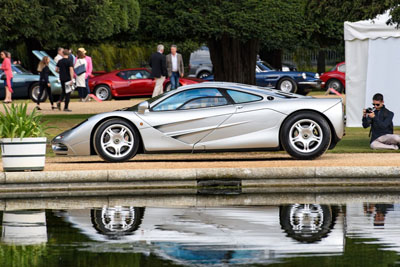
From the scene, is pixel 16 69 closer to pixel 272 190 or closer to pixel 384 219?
pixel 272 190

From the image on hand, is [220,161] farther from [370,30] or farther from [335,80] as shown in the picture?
[335,80]

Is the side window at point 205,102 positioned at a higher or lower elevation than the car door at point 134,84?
higher

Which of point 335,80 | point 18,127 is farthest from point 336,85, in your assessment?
point 18,127

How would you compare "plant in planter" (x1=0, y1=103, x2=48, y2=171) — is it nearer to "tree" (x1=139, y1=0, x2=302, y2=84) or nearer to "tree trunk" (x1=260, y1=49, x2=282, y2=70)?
"tree" (x1=139, y1=0, x2=302, y2=84)


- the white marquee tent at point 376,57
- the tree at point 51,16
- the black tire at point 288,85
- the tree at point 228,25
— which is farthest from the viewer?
the black tire at point 288,85

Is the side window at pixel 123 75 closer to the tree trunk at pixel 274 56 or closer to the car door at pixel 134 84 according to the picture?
the car door at pixel 134 84

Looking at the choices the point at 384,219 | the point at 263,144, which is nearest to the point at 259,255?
the point at 384,219

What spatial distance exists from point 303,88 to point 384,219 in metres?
28.9

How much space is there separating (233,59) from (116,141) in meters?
16.5

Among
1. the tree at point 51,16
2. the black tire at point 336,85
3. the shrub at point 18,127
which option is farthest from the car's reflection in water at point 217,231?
the black tire at point 336,85

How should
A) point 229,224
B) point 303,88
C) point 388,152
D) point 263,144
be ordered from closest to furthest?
point 229,224 → point 263,144 → point 388,152 → point 303,88

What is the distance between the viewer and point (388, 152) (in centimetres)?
1537

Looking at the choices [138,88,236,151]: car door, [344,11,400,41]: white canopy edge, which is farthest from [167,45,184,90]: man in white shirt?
[138,88,236,151]: car door

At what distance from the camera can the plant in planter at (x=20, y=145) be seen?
40.7 ft
